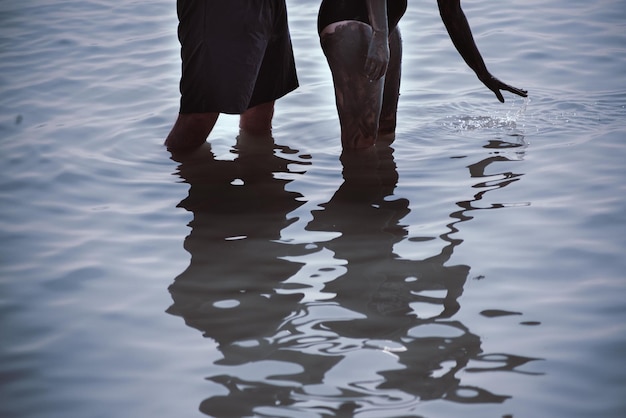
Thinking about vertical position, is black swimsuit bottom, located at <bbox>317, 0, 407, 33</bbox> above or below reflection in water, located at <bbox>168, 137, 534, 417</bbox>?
above

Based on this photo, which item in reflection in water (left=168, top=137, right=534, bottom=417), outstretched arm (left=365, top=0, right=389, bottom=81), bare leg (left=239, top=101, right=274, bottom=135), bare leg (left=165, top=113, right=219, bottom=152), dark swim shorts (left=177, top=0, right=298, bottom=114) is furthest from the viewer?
bare leg (left=239, top=101, right=274, bottom=135)

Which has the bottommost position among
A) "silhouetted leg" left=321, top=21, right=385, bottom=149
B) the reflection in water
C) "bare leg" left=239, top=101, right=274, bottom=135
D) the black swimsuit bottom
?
the reflection in water

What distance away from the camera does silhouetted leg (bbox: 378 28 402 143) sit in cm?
499

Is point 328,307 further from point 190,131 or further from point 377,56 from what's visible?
point 190,131

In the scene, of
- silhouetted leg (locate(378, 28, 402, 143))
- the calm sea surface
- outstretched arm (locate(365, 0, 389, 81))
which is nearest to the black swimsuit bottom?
outstretched arm (locate(365, 0, 389, 81))

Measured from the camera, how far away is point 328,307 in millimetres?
3330

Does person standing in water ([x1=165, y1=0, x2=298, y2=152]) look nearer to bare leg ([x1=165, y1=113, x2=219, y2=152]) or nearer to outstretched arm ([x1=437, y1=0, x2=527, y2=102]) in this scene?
bare leg ([x1=165, y1=113, x2=219, y2=152])

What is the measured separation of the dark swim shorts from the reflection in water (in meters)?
0.43

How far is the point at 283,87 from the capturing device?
199 inches

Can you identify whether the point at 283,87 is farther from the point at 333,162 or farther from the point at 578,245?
the point at 578,245

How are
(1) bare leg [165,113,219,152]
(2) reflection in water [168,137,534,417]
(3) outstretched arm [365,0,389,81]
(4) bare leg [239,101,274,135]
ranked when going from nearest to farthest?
(2) reflection in water [168,137,534,417] → (3) outstretched arm [365,0,389,81] → (1) bare leg [165,113,219,152] → (4) bare leg [239,101,274,135]

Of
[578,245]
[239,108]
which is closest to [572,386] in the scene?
[578,245]

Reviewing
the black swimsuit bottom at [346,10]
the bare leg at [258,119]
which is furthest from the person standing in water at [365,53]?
the bare leg at [258,119]

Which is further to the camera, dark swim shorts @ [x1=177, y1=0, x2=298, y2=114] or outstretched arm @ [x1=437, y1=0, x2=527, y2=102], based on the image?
outstretched arm @ [x1=437, y1=0, x2=527, y2=102]
